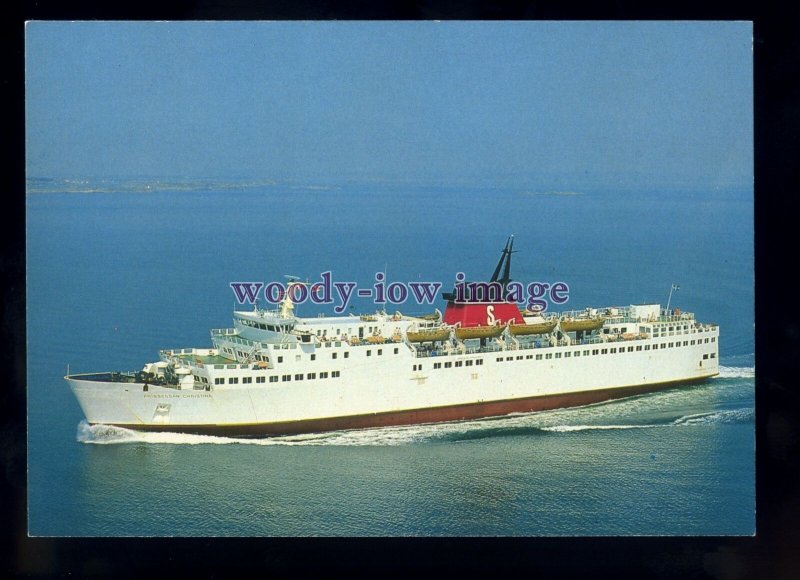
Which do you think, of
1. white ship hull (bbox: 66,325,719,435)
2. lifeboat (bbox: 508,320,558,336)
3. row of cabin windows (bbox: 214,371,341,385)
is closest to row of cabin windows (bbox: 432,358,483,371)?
white ship hull (bbox: 66,325,719,435)

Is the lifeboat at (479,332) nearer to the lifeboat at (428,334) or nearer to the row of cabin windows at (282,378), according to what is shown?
the lifeboat at (428,334)

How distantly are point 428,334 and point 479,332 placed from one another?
1.70 feet

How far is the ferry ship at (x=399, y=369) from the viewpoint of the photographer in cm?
1269

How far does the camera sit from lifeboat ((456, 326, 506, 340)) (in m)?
13.4

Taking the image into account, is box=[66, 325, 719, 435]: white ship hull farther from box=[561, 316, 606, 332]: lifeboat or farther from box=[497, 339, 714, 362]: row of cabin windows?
box=[561, 316, 606, 332]: lifeboat

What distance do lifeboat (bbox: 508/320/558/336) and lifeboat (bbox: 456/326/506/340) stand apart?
0.36 feet

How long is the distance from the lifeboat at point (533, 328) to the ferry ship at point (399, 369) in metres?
0.02

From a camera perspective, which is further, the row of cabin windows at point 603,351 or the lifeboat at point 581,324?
the row of cabin windows at point 603,351

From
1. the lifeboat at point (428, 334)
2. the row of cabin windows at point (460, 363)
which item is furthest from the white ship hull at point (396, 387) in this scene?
the lifeboat at point (428, 334)

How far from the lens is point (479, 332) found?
13539 millimetres
